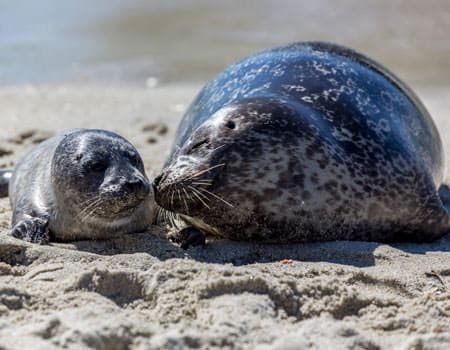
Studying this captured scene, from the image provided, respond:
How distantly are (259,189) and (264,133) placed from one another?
0.32 metres

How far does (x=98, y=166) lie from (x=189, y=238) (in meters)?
0.67

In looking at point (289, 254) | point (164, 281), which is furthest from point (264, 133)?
point (164, 281)

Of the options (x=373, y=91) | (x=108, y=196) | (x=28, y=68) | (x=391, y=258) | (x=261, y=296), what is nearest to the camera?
(x=261, y=296)

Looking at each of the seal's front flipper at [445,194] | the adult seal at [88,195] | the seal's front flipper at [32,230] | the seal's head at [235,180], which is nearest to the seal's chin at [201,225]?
the seal's head at [235,180]

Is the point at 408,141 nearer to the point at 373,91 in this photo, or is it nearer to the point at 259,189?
the point at 373,91

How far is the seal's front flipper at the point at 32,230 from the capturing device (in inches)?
179

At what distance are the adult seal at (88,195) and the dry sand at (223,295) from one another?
0.43 feet

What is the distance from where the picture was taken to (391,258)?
4266 mm

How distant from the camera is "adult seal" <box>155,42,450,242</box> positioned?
451 cm

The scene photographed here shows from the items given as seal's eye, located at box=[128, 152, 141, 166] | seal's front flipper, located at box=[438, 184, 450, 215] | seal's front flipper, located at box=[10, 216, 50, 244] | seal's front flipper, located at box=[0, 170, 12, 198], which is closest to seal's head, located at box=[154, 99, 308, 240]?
seal's eye, located at box=[128, 152, 141, 166]

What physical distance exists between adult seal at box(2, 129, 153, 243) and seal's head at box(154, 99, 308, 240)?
0.68 feet

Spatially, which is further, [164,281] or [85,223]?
[85,223]

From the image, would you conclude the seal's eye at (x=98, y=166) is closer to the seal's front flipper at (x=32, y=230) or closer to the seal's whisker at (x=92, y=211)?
the seal's whisker at (x=92, y=211)

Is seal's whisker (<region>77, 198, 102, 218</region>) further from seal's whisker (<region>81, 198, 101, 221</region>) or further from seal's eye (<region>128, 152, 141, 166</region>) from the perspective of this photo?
seal's eye (<region>128, 152, 141, 166</region>)
